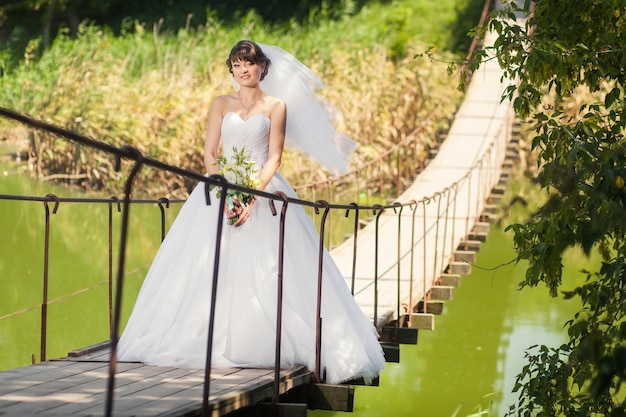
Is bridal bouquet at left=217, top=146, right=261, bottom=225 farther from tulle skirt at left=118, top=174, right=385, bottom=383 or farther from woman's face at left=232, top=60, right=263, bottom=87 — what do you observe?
woman's face at left=232, top=60, right=263, bottom=87

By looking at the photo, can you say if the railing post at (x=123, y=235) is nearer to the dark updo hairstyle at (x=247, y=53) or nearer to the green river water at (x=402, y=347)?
the dark updo hairstyle at (x=247, y=53)

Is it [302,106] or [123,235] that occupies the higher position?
[302,106]

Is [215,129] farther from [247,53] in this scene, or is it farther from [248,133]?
[247,53]

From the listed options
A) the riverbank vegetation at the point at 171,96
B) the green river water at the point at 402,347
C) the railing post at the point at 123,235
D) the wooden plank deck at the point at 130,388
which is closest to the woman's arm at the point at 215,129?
the wooden plank deck at the point at 130,388

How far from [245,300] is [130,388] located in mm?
695

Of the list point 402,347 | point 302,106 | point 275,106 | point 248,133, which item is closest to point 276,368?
point 248,133

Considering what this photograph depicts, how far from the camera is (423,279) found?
23.9 ft

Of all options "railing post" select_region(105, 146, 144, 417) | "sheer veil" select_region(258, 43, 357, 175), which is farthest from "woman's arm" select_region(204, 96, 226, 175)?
"railing post" select_region(105, 146, 144, 417)

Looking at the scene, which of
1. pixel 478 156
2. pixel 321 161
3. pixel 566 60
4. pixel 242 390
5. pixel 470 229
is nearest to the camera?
pixel 242 390

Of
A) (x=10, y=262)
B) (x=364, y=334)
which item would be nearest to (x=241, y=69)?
(x=364, y=334)

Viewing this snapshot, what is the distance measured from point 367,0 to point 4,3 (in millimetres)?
6284

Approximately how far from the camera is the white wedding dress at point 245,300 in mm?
4129

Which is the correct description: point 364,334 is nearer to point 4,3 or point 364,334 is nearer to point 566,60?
point 566,60

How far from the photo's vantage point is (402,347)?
11.4 m
